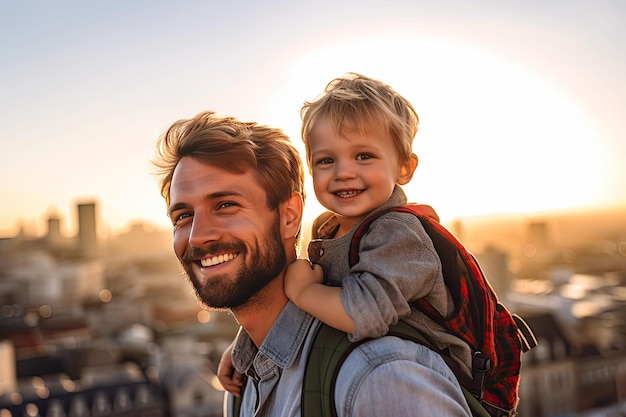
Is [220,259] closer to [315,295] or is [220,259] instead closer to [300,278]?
[300,278]

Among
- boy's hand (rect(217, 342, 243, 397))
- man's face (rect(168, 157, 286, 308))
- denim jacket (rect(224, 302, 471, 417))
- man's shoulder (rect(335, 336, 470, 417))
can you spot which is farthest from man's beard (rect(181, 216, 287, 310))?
man's shoulder (rect(335, 336, 470, 417))

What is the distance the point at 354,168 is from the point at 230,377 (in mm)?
1325

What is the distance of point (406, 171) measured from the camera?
2895mm

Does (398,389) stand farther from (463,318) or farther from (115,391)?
(115,391)

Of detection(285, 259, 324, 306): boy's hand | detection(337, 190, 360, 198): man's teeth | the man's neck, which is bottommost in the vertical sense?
the man's neck

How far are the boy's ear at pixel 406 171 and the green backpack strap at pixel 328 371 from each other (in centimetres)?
72

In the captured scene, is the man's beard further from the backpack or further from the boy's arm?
the backpack

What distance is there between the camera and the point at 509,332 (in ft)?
8.57

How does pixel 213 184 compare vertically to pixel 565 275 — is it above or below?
above

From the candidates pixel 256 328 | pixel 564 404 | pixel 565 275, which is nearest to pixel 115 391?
pixel 564 404

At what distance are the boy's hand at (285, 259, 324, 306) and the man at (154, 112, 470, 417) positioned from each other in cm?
9

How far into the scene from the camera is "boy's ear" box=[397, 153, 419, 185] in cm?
288

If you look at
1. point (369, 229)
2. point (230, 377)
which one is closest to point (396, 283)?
point (369, 229)

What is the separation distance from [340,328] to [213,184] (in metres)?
0.89
